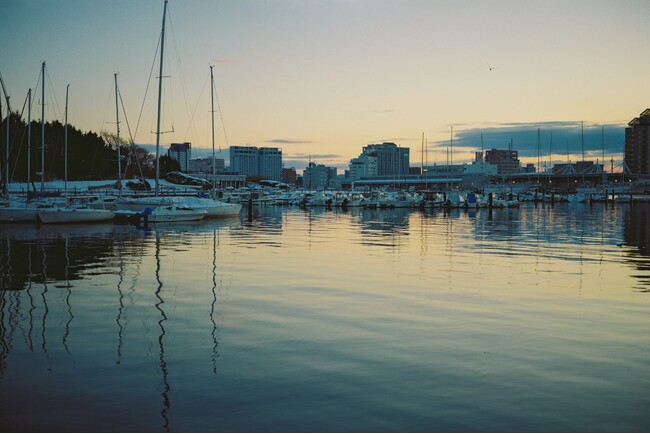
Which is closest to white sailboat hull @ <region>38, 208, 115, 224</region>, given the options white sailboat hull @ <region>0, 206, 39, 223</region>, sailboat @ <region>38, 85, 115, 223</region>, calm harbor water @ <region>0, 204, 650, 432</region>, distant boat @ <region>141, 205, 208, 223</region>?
sailboat @ <region>38, 85, 115, 223</region>

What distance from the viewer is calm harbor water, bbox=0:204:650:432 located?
28.7ft

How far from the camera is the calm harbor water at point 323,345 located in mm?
8758

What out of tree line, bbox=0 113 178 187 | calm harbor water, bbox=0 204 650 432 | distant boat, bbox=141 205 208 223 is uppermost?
tree line, bbox=0 113 178 187

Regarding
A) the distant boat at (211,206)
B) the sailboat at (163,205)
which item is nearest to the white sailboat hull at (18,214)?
the sailboat at (163,205)

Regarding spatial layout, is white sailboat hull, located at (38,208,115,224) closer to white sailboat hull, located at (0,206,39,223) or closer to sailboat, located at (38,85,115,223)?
sailboat, located at (38,85,115,223)

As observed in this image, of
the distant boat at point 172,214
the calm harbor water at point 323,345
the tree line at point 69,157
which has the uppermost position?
the tree line at point 69,157

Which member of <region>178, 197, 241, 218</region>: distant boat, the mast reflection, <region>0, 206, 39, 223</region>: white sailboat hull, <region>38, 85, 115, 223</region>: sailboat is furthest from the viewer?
<region>178, 197, 241, 218</region>: distant boat

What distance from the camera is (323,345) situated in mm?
12602

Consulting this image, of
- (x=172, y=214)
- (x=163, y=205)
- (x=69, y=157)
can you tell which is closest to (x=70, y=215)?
(x=172, y=214)

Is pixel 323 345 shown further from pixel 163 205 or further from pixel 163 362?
Result: pixel 163 205

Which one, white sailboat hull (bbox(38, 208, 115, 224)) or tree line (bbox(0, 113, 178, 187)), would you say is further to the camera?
tree line (bbox(0, 113, 178, 187))

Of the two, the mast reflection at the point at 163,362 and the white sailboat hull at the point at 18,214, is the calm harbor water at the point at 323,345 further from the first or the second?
the white sailboat hull at the point at 18,214

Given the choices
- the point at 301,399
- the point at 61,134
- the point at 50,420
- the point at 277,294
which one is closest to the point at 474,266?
the point at 277,294

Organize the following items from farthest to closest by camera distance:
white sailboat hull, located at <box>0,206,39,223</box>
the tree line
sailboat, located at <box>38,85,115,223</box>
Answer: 1. the tree line
2. white sailboat hull, located at <box>0,206,39,223</box>
3. sailboat, located at <box>38,85,115,223</box>
